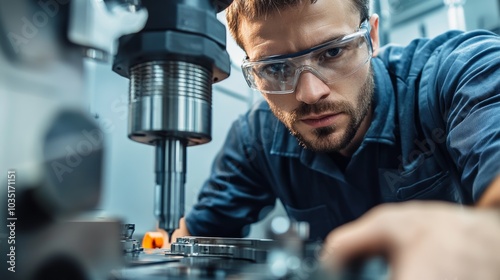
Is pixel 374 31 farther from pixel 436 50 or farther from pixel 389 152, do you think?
pixel 389 152

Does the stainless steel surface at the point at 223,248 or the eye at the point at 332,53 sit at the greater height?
the eye at the point at 332,53

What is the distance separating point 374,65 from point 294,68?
13.7 inches

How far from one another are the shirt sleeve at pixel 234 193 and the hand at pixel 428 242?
0.88m

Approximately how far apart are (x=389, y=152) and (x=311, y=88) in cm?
29

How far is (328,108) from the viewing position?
76 centimetres

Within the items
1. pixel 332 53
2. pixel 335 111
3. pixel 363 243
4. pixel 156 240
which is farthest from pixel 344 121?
pixel 363 243

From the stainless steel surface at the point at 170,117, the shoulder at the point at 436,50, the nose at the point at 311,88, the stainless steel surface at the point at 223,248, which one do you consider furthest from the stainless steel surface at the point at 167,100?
the shoulder at the point at 436,50

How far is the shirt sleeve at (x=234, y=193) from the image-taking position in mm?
1087

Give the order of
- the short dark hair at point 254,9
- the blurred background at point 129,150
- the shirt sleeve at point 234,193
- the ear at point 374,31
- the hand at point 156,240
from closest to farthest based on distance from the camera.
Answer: the blurred background at point 129,150 → the hand at point 156,240 → the short dark hair at point 254,9 → the ear at point 374,31 → the shirt sleeve at point 234,193

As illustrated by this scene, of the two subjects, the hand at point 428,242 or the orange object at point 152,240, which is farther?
the orange object at point 152,240

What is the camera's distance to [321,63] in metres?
0.73

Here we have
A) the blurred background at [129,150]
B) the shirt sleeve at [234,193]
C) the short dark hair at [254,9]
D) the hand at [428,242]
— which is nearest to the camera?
the hand at [428,242]

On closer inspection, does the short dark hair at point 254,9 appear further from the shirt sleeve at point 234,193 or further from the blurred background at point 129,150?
the shirt sleeve at point 234,193

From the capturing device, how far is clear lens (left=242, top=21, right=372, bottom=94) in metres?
0.71
